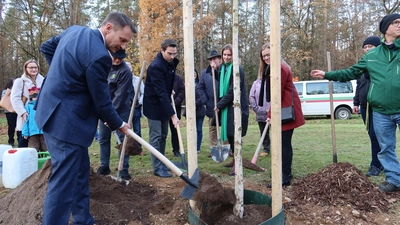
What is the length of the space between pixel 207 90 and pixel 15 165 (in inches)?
Answer: 140

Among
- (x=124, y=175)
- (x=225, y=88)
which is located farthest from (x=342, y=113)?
(x=124, y=175)

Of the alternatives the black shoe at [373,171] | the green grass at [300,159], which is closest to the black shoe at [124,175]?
the green grass at [300,159]

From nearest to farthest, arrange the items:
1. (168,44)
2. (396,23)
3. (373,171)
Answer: (396,23)
(168,44)
(373,171)

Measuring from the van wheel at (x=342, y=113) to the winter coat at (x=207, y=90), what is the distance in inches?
459

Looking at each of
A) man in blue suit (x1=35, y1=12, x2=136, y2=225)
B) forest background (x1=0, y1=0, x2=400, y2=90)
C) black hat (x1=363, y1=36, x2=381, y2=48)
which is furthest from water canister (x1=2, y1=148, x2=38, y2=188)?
forest background (x1=0, y1=0, x2=400, y2=90)

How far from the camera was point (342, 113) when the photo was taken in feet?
52.0

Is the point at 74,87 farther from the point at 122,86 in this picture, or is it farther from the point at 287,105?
the point at 287,105

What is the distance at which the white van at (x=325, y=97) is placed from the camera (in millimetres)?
15538

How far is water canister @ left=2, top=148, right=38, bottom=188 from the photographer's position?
413cm

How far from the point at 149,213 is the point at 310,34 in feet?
81.7

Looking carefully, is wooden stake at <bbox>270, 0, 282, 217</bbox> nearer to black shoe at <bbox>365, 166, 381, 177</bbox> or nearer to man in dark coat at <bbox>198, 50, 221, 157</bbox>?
black shoe at <bbox>365, 166, 381, 177</bbox>

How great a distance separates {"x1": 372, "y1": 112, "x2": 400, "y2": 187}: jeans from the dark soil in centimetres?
24

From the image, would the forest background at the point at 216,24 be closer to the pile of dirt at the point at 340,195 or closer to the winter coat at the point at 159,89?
the winter coat at the point at 159,89

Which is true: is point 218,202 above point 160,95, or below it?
below
